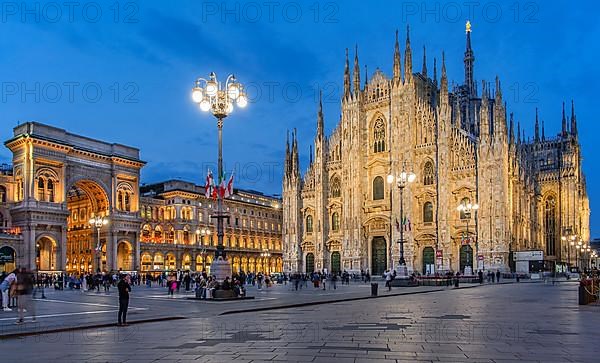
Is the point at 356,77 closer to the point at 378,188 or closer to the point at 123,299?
the point at 378,188

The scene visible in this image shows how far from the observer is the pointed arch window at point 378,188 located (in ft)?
229

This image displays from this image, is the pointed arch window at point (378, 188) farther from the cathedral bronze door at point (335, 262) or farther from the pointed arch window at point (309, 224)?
the pointed arch window at point (309, 224)

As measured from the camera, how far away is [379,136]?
70.5 m

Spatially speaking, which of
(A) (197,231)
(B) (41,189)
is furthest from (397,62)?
(B) (41,189)

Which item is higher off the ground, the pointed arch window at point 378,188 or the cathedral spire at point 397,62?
the cathedral spire at point 397,62

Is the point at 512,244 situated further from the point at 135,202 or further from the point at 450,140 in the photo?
the point at 135,202

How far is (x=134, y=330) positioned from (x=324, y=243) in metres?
57.5

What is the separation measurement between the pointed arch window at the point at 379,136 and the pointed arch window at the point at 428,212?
8.62 meters

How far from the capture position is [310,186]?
248ft

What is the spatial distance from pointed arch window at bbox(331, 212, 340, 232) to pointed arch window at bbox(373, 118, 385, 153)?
935 centimetres

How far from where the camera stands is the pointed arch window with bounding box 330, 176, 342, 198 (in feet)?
241

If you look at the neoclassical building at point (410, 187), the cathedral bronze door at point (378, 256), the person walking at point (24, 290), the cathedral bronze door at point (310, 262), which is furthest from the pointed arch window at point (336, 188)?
the person walking at point (24, 290)

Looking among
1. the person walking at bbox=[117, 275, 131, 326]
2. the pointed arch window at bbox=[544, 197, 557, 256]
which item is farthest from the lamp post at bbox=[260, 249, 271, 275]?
the person walking at bbox=[117, 275, 131, 326]

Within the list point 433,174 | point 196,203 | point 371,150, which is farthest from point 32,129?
point 433,174
